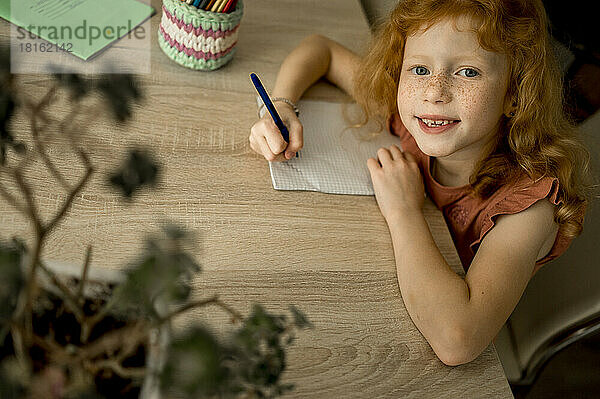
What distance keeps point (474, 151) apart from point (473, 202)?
0.09 m

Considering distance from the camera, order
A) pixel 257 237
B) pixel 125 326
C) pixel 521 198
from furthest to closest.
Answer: pixel 521 198
pixel 257 237
pixel 125 326

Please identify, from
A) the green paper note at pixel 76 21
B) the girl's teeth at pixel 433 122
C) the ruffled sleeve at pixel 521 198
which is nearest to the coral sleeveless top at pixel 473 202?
the ruffled sleeve at pixel 521 198

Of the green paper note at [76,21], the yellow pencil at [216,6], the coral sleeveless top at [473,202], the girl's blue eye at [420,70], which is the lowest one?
the coral sleeveless top at [473,202]

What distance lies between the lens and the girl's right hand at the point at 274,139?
87 centimetres

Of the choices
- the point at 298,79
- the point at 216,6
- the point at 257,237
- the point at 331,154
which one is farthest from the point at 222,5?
the point at 257,237

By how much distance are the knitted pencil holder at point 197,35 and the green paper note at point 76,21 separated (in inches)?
3.4

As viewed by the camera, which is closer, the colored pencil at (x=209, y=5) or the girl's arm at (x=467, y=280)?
the girl's arm at (x=467, y=280)

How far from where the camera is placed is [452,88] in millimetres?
886

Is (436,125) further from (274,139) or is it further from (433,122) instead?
(274,139)

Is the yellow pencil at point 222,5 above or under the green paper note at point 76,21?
above

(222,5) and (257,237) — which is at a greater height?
(222,5)

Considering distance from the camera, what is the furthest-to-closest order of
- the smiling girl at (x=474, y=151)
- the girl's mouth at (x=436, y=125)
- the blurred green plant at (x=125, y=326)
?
the girl's mouth at (x=436, y=125) < the smiling girl at (x=474, y=151) < the blurred green plant at (x=125, y=326)

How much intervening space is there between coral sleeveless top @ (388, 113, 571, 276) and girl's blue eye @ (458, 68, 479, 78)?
0.17 metres

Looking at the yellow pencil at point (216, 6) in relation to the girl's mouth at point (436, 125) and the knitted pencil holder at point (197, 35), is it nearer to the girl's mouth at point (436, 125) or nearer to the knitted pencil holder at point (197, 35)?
the knitted pencil holder at point (197, 35)
